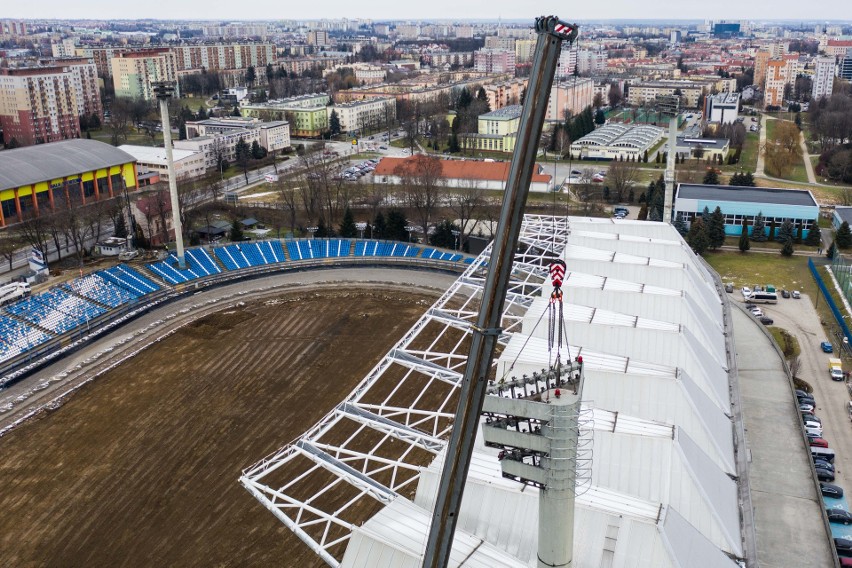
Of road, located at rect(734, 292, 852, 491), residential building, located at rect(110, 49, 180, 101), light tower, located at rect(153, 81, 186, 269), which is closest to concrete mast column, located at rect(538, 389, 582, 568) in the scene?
road, located at rect(734, 292, 852, 491)

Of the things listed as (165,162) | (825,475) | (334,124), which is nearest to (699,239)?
(825,475)

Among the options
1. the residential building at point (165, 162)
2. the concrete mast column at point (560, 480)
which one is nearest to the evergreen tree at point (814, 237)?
the concrete mast column at point (560, 480)

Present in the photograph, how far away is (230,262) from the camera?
2811cm

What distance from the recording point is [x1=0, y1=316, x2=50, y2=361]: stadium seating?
20.8m

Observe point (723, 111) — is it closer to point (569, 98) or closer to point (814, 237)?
point (569, 98)

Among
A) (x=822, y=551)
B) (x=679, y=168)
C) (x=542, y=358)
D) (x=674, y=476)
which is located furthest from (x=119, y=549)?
(x=679, y=168)

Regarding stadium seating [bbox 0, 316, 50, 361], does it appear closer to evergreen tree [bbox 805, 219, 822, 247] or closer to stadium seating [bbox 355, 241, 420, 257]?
stadium seating [bbox 355, 241, 420, 257]

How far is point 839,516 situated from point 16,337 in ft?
71.9

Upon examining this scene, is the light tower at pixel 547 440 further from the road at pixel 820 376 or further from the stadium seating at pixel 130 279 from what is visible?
the stadium seating at pixel 130 279

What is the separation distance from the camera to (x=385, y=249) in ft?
97.8

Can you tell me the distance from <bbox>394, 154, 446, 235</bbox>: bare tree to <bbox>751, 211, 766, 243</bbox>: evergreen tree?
14.4 m

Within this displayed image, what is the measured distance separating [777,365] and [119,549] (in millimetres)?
16554

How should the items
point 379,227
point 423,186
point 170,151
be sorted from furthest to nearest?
point 423,186 → point 379,227 → point 170,151

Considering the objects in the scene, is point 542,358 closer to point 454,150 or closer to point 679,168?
point 679,168
